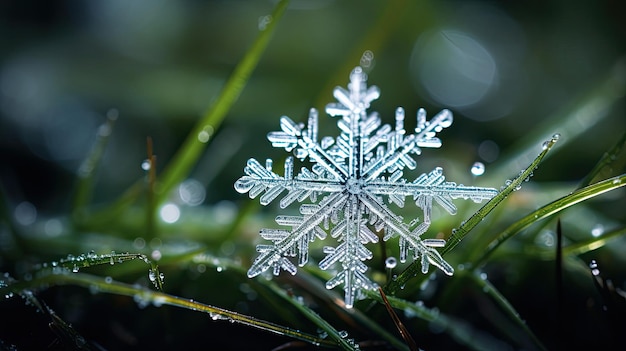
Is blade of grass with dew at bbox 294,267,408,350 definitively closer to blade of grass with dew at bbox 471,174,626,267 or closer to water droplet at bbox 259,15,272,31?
blade of grass with dew at bbox 471,174,626,267

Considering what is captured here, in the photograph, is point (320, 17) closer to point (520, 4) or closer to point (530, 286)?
point (520, 4)

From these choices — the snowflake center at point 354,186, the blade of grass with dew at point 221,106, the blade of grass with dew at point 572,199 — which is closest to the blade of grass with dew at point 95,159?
the blade of grass with dew at point 221,106

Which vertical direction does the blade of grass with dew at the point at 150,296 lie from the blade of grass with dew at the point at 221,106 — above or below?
below

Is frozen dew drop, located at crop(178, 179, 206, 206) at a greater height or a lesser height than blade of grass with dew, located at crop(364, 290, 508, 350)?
greater

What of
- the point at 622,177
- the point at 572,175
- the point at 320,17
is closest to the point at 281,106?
the point at 320,17

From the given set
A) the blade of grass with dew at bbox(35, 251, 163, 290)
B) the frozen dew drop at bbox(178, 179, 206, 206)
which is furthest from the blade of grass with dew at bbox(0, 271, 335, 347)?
the frozen dew drop at bbox(178, 179, 206, 206)

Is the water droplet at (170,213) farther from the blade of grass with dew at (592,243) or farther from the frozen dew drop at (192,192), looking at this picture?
the blade of grass with dew at (592,243)

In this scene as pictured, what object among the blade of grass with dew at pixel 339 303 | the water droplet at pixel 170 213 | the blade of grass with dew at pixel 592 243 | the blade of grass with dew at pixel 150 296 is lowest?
the blade of grass with dew at pixel 150 296

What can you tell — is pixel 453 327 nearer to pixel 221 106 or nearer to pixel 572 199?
pixel 572 199

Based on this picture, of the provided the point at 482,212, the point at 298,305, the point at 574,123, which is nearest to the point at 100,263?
the point at 298,305
